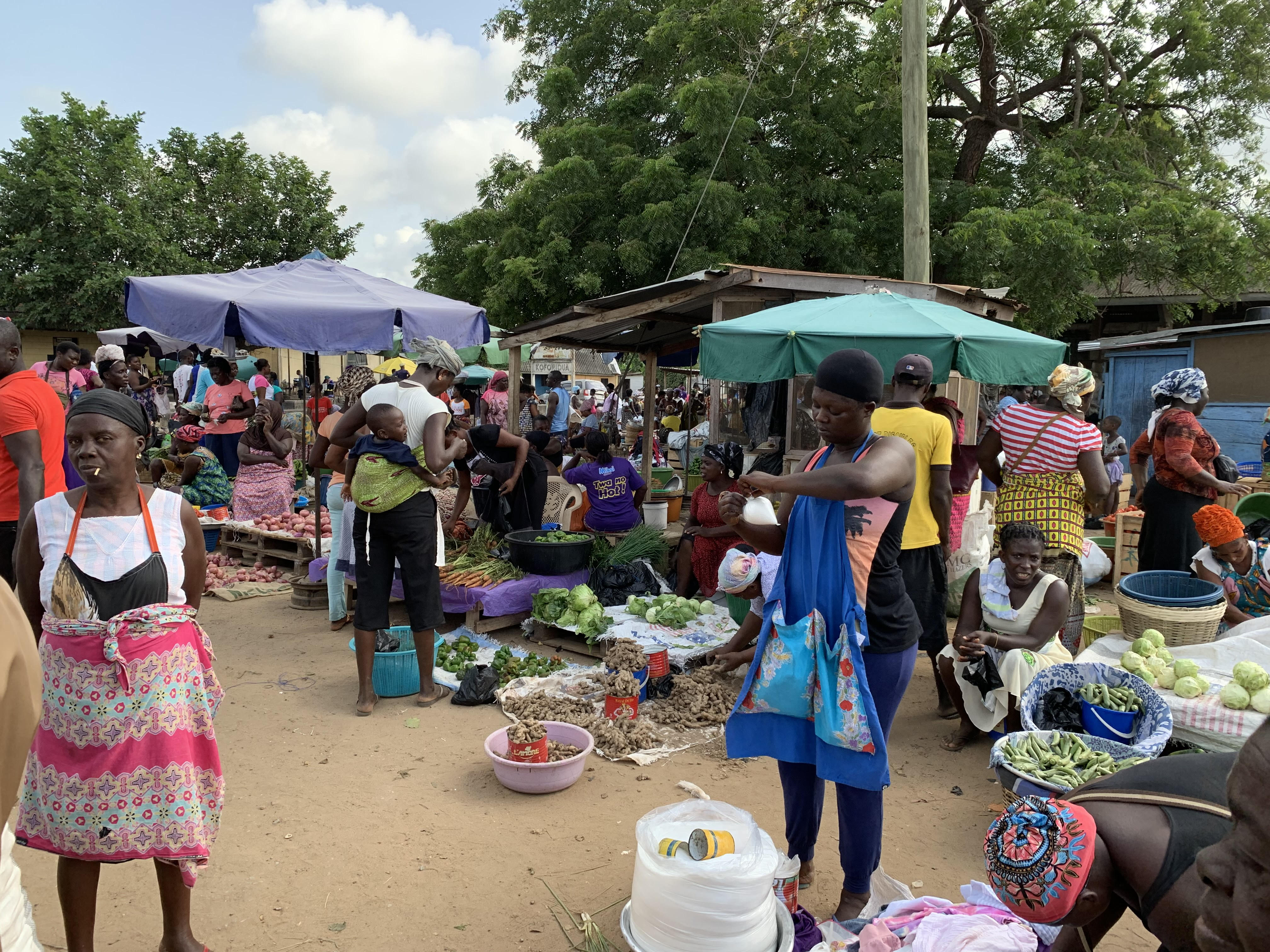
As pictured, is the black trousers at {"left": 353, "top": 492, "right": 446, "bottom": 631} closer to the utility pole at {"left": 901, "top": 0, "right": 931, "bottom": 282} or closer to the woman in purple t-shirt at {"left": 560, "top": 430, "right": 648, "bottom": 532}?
the woman in purple t-shirt at {"left": 560, "top": 430, "right": 648, "bottom": 532}

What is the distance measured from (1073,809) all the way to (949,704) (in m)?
3.88

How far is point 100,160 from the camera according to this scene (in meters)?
Result: 22.6

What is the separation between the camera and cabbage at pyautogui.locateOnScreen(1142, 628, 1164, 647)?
4438 millimetres

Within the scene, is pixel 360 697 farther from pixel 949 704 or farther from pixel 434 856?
pixel 949 704

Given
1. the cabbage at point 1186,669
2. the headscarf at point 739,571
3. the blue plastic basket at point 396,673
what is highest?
the headscarf at point 739,571

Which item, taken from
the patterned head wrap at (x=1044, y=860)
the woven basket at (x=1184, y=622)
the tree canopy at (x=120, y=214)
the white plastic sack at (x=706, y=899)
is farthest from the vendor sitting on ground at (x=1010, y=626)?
the tree canopy at (x=120, y=214)

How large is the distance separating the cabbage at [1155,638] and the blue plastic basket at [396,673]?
4141 mm

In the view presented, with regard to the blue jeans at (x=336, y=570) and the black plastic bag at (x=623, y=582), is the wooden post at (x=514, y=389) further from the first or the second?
the blue jeans at (x=336, y=570)

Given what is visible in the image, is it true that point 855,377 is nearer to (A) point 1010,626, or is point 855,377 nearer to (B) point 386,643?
(A) point 1010,626

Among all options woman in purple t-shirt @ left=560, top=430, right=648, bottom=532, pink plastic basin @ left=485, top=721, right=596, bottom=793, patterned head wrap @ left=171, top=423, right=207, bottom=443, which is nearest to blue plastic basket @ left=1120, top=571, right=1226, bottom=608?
pink plastic basin @ left=485, top=721, right=596, bottom=793

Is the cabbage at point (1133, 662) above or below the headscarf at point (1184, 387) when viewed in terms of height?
below

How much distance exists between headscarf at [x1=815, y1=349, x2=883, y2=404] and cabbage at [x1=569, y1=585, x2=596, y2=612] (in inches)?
152

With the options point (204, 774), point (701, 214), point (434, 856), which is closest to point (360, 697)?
point (434, 856)

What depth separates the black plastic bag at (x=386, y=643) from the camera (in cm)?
537
